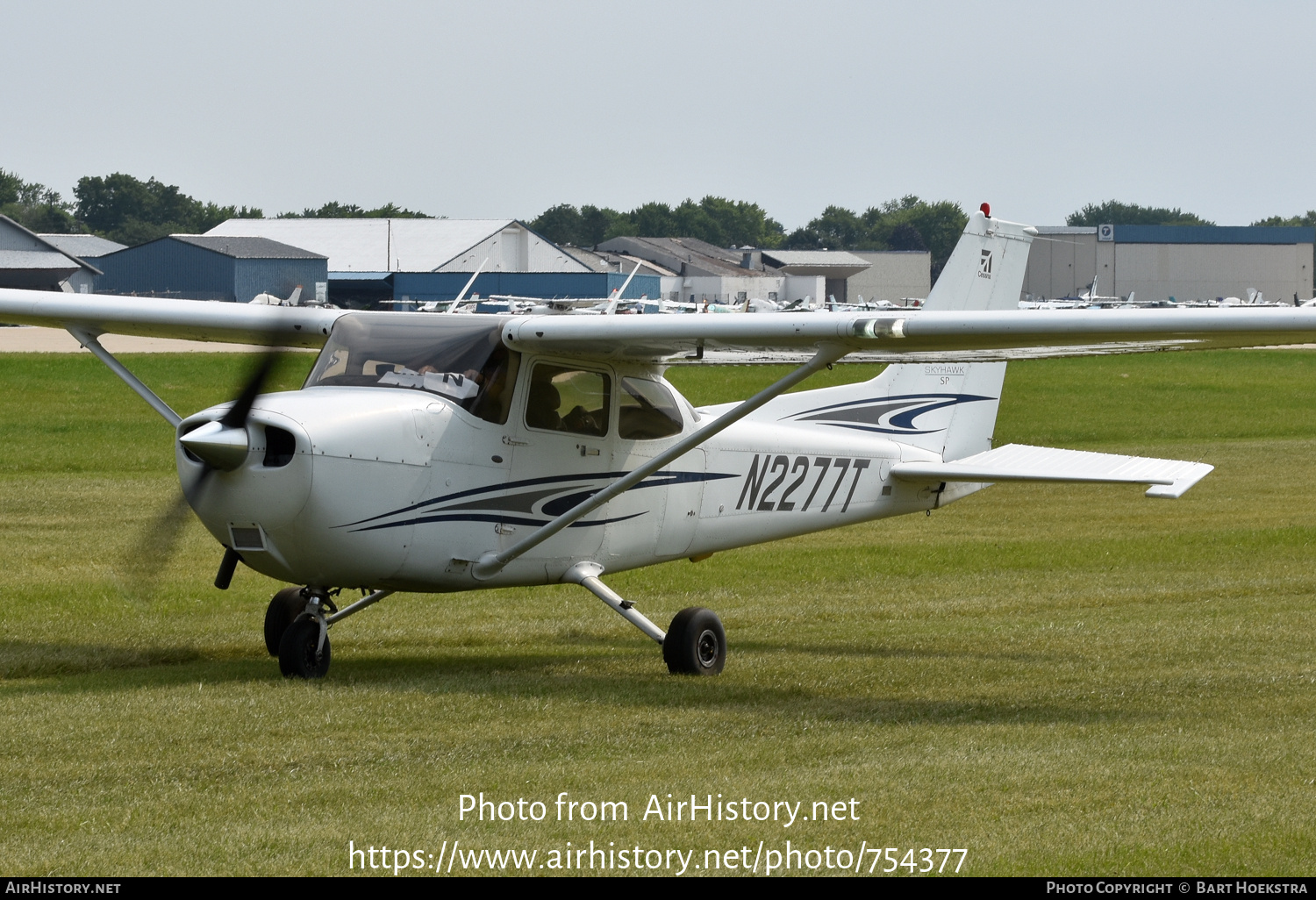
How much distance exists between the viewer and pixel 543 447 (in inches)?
393

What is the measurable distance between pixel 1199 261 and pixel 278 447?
127 meters

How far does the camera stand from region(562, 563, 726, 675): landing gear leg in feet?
33.1

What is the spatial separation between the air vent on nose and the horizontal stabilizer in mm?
5183

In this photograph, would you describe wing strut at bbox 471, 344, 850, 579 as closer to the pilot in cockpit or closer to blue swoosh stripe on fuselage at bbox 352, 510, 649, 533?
blue swoosh stripe on fuselage at bbox 352, 510, 649, 533

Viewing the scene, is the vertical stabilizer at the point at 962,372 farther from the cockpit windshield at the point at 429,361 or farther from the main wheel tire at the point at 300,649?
the main wheel tire at the point at 300,649

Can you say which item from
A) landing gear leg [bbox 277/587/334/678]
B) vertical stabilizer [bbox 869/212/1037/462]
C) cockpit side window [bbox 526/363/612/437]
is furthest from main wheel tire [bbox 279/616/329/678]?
vertical stabilizer [bbox 869/212/1037/462]

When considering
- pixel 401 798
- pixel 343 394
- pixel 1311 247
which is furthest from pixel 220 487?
pixel 1311 247

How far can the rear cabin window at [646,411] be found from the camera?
10.5 metres

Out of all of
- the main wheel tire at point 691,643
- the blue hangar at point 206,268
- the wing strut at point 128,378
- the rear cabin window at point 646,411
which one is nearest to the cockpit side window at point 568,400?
the rear cabin window at point 646,411

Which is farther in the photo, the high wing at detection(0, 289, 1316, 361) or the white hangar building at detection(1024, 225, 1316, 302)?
the white hangar building at detection(1024, 225, 1316, 302)

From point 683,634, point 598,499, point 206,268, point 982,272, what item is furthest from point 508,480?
point 206,268

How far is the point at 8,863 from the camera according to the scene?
219 inches
